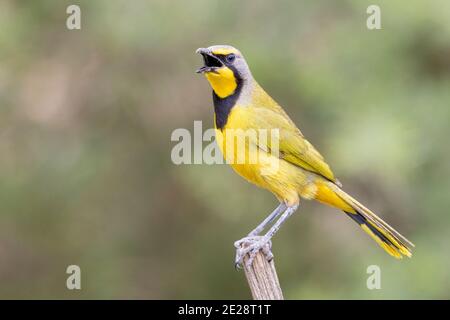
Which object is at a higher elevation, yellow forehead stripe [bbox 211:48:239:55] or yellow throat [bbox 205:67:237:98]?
yellow forehead stripe [bbox 211:48:239:55]

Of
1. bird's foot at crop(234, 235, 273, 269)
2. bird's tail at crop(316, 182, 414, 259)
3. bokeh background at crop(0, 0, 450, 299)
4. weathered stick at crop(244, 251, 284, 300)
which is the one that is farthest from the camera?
bokeh background at crop(0, 0, 450, 299)

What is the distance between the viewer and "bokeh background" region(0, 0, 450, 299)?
246 inches

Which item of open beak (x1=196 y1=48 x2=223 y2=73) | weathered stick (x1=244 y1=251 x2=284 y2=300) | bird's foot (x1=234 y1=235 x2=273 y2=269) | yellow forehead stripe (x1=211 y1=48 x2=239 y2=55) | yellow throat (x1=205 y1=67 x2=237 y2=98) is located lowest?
weathered stick (x1=244 y1=251 x2=284 y2=300)

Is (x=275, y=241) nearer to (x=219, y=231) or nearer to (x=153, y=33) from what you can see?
(x=219, y=231)

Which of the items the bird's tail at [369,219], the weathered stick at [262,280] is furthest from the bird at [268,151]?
the weathered stick at [262,280]

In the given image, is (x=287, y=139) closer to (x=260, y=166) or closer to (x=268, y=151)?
(x=268, y=151)

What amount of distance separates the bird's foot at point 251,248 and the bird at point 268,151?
103 mm

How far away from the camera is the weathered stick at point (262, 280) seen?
429cm

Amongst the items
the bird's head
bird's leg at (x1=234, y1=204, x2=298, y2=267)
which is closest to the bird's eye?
the bird's head

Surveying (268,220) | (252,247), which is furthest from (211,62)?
(252,247)

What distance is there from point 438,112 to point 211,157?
165 centimetres

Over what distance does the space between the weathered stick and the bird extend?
327 mm

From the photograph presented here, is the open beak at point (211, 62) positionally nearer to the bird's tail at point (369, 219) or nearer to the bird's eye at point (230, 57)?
the bird's eye at point (230, 57)

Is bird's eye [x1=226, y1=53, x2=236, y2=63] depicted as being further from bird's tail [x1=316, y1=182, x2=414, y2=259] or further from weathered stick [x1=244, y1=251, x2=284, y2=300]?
weathered stick [x1=244, y1=251, x2=284, y2=300]
